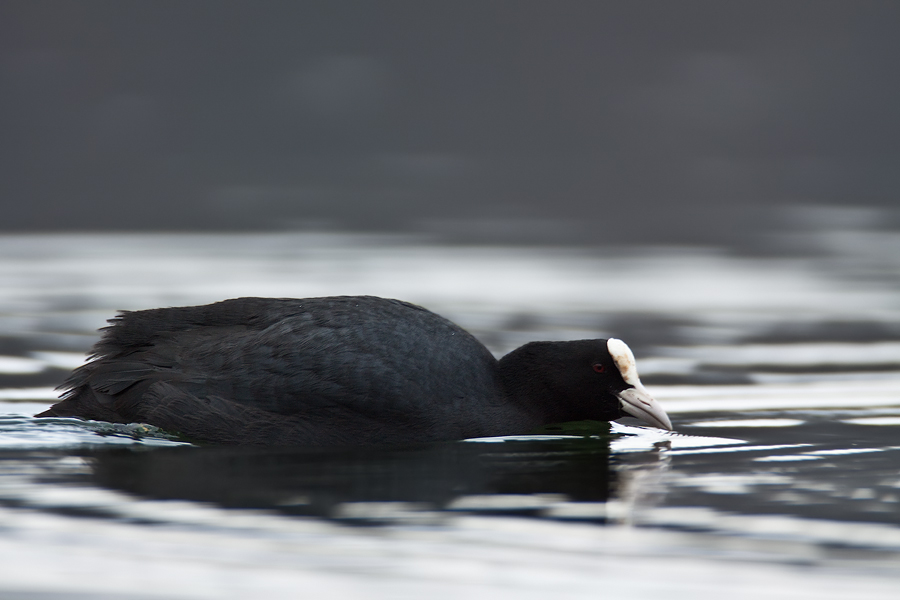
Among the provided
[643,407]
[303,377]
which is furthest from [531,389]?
[303,377]

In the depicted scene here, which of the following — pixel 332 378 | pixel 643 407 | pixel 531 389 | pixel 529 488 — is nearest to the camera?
pixel 529 488

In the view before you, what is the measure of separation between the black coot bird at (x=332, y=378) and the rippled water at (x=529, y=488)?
14cm

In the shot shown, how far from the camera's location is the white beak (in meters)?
6.43

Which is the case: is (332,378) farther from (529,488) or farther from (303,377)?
(529,488)

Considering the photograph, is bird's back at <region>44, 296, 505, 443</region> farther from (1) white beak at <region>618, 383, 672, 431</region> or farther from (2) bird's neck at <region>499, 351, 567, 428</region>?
(1) white beak at <region>618, 383, 672, 431</region>

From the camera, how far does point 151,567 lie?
4.12 m

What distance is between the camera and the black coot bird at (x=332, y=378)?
6.20m

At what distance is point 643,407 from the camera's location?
255 inches

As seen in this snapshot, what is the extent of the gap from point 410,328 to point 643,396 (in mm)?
1220

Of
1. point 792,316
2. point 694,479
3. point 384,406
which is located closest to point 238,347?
point 384,406

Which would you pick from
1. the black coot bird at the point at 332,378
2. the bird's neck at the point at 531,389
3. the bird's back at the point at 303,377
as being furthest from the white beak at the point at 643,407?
the bird's back at the point at 303,377

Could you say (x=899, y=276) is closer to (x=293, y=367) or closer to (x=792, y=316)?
(x=792, y=316)

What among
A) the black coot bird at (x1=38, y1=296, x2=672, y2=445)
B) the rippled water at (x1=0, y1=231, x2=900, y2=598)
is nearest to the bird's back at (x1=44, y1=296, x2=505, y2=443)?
the black coot bird at (x1=38, y1=296, x2=672, y2=445)

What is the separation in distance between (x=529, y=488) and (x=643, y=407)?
4.44 feet
